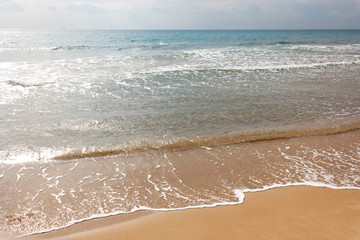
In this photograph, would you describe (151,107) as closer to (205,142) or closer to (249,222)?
(205,142)

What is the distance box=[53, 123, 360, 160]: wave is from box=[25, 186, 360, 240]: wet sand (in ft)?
7.97

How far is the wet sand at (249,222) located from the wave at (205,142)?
2.43 metres

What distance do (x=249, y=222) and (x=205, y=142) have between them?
3197mm

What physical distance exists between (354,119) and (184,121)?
5745 mm

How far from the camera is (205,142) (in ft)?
22.5

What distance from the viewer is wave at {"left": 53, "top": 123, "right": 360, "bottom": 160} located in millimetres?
6246

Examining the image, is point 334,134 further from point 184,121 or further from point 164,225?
point 164,225

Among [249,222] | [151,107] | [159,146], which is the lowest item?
[249,222]

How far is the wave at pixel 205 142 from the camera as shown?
6246 millimetres

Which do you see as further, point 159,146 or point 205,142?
point 205,142

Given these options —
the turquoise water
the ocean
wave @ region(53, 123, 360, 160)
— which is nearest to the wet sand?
the ocean

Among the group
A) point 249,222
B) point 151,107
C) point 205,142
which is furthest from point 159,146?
point 249,222

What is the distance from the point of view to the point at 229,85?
43.0 feet

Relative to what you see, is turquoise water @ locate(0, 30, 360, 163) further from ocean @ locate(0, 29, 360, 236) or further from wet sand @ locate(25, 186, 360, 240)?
wet sand @ locate(25, 186, 360, 240)
